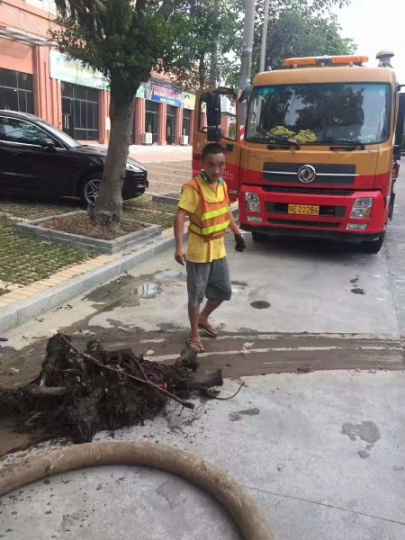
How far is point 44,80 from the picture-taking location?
22.1 meters

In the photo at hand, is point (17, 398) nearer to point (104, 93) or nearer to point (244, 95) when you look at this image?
point (244, 95)

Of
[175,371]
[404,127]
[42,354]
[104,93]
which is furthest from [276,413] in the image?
[104,93]

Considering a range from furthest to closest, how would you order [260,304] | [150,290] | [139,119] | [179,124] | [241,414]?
[179,124], [139,119], [150,290], [260,304], [241,414]

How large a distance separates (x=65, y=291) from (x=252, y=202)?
338 centimetres

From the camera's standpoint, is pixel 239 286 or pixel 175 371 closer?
pixel 175 371

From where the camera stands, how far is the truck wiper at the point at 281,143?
277 inches

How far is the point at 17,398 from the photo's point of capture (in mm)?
3135

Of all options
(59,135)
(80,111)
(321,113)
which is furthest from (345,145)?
(80,111)

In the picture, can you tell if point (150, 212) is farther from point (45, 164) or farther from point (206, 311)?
point (206, 311)

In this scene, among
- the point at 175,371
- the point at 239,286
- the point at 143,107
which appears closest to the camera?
the point at 175,371

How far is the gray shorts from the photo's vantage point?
409 centimetres

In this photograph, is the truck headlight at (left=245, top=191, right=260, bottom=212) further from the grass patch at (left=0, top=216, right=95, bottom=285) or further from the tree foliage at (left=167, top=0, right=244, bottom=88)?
the grass patch at (left=0, top=216, right=95, bottom=285)

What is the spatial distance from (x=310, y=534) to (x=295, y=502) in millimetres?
211

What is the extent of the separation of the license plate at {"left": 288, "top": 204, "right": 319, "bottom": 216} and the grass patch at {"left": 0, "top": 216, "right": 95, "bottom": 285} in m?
2.96
